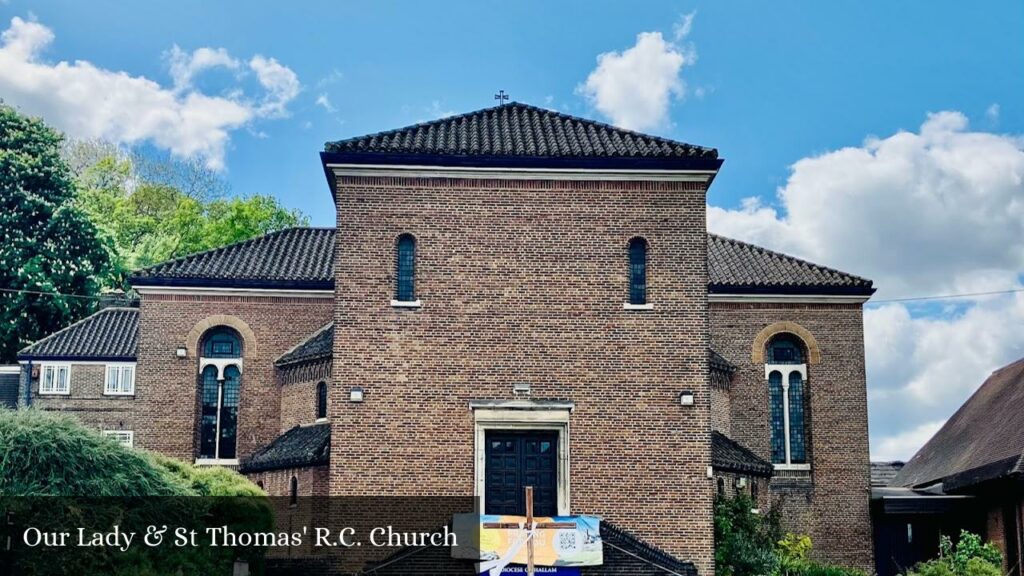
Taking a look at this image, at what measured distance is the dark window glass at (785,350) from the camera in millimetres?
36531

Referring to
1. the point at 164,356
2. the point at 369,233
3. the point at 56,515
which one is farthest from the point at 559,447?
the point at 164,356

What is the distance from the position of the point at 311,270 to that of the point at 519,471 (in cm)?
1319

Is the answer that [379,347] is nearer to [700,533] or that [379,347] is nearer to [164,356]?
[700,533]

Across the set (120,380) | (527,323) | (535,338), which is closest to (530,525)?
(535,338)

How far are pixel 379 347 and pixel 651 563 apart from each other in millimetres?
7003

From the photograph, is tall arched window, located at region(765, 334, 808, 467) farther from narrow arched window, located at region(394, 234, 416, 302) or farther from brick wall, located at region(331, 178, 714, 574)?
narrow arched window, located at region(394, 234, 416, 302)

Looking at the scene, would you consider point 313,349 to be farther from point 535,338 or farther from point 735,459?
point 735,459

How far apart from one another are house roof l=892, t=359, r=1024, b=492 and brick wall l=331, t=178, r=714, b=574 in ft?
36.0

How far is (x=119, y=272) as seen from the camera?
173ft

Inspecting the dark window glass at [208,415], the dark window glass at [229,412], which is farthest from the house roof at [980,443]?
the dark window glass at [208,415]

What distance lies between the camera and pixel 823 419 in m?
36.1

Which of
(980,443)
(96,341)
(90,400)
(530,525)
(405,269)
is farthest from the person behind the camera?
(96,341)

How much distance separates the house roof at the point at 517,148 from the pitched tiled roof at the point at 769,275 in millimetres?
10035

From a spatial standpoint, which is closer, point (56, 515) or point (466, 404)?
point (56, 515)
